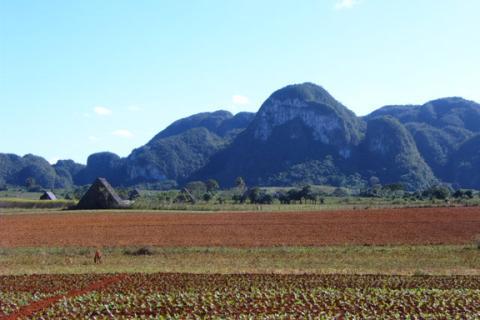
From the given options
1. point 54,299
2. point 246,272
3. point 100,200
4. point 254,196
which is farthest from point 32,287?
point 254,196

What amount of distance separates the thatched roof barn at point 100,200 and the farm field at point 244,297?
2232 inches

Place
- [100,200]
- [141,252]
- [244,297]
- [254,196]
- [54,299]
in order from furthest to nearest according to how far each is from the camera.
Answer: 1. [254,196]
2. [100,200]
3. [141,252]
4. [54,299]
5. [244,297]

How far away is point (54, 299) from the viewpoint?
18.3m

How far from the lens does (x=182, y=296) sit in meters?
17.7

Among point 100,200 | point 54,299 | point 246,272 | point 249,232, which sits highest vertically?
point 100,200

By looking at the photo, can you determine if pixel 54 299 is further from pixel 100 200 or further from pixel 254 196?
pixel 254 196

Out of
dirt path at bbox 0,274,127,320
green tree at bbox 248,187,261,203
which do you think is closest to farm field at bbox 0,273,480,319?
dirt path at bbox 0,274,127,320

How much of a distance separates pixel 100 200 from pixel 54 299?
202 ft

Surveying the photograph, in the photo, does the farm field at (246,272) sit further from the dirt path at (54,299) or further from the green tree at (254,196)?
the green tree at (254,196)

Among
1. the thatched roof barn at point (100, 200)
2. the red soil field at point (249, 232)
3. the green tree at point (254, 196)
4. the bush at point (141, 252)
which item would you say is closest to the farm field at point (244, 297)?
the bush at point (141, 252)

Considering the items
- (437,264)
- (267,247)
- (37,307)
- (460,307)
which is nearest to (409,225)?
(267,247)

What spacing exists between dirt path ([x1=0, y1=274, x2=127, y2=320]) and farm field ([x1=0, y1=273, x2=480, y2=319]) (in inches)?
1.1

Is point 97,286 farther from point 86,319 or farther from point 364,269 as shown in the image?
point 364,269

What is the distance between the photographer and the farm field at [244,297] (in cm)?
1575
